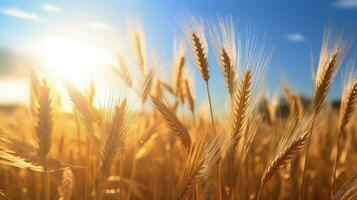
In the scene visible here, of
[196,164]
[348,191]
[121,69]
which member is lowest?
[348,191]

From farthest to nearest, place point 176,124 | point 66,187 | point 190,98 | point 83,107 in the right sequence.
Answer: point 190,98 < point 66,187 < point 176,124 < point 83,107

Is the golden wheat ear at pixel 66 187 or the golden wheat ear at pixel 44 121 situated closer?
the golden wheat ear at pixel 44 121

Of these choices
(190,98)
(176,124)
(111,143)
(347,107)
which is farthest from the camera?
(190,98)

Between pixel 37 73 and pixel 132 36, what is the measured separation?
886mm

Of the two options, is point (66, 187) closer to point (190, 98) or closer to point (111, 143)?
point (111, 143)

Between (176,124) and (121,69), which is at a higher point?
(121,69)

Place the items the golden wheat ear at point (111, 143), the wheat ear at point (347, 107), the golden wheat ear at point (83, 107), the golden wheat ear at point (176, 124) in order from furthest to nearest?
the wheat ear at point (347, 107) → the golden wheat ear at point (176, 124) → the golden wheat ear at point (83, 107) → the golden wheat ear at point (111, 143)

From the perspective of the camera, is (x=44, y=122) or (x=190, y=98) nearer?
(x=44, y=122)

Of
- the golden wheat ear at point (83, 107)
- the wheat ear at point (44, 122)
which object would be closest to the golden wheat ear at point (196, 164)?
the golden wheat ear at point (83, 107)

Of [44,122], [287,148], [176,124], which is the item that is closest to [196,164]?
[176,124]

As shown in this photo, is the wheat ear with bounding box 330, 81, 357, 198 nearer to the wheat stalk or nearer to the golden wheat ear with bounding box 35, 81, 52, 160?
the wheat stalk

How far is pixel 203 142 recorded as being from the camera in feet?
4.97

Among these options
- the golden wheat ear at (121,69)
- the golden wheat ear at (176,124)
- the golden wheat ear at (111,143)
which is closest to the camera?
the golden wheat ear at (111,143)

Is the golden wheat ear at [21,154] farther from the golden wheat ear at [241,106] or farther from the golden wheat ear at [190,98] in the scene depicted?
the golden wheat ear at [190,98]
